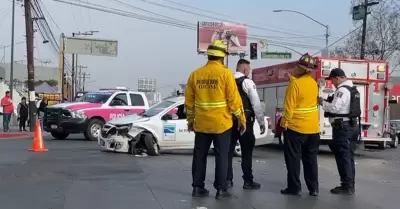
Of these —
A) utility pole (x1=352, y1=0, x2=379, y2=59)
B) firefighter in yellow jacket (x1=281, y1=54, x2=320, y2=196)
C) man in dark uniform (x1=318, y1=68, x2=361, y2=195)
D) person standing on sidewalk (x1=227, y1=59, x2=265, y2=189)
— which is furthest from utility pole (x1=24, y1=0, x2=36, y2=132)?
firefighter in yellow jacket (x1=281, y1=54, x2=320, y2=196)

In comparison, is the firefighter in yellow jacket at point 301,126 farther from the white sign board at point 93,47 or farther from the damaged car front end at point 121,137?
the white sign board at point 93,47

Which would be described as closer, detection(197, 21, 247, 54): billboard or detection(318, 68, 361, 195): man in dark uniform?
detection(318, 68, 361, 195): man in dark uniform

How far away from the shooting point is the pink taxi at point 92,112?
787 inches

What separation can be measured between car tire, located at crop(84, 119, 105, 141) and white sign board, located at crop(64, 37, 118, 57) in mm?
36890

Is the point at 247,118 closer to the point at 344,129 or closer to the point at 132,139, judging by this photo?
the point at 344,129

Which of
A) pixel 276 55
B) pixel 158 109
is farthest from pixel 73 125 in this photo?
pixel 276 55

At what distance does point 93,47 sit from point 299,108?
165 feet

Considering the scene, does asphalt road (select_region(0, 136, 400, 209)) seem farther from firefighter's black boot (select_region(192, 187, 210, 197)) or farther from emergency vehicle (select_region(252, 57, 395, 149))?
emergency vehicle (select_region(252, 57, 395, 149))

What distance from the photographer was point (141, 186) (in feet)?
27.3

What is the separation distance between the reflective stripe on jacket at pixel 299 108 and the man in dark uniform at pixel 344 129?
420mm

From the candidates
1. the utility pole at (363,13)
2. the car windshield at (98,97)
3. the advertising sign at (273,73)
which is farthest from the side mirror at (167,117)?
the utility pole at (363,13)

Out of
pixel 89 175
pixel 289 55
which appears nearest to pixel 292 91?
pixel 89 175

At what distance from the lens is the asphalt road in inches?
279

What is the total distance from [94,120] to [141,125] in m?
7.15
